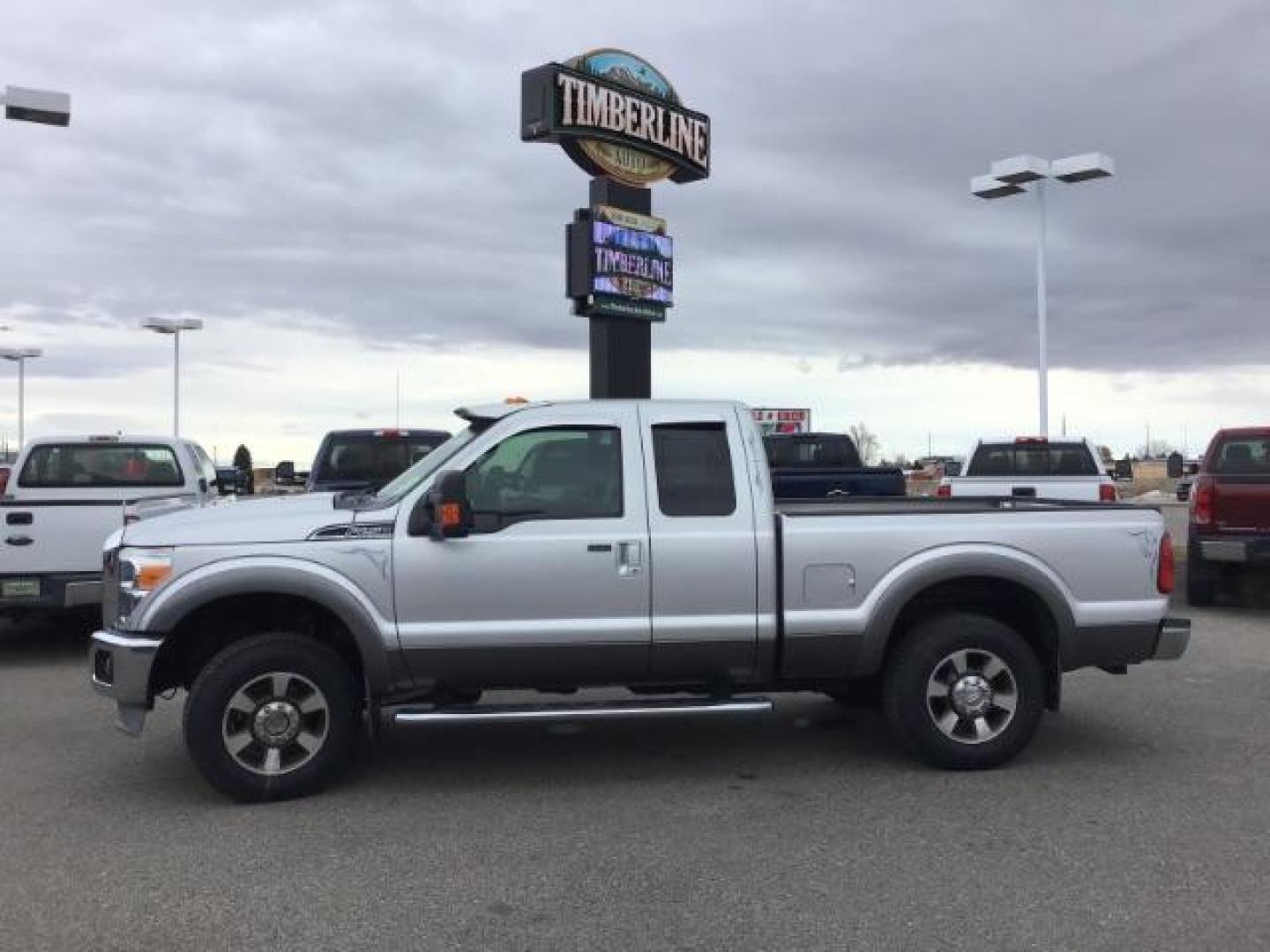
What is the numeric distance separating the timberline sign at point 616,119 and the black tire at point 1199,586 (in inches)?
443

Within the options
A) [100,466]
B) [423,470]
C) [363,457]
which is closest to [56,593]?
[100,466]

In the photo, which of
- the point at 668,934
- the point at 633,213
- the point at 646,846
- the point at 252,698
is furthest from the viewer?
the point at 633,213

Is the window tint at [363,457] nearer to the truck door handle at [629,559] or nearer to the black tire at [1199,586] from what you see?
the truck door handle at [629,559]

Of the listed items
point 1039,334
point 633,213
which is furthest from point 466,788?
point 1039,334

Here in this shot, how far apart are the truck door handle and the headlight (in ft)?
6.96

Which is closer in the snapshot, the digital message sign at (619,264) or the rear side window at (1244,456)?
the rear side window at (1244,456)

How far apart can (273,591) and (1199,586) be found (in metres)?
9.87

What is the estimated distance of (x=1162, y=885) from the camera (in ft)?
14.4

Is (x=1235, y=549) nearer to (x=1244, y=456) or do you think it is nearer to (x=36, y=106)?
(x=1244, y=456)

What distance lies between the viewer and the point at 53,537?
9.16 m

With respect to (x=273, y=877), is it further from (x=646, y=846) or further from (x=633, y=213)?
(x=633, y=213)

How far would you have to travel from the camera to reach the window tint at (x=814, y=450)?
1634 centimetres

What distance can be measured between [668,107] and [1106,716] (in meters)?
15.2

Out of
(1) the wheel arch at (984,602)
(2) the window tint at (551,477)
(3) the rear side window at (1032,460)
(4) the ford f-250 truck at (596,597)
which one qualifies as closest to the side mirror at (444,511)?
(4) the ford f-250 truck at (596,597)
